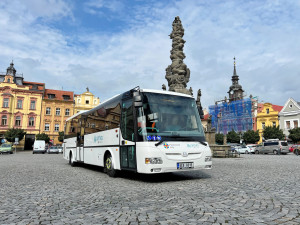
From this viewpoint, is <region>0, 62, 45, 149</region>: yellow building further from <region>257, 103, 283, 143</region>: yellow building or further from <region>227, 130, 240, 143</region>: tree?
<region>257, 103, 283, 143</region>: yellow building

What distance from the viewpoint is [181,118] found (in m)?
7.98

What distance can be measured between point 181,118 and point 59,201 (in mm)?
4305

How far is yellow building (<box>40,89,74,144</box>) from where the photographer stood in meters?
53.2

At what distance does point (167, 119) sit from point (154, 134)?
0.67 meters

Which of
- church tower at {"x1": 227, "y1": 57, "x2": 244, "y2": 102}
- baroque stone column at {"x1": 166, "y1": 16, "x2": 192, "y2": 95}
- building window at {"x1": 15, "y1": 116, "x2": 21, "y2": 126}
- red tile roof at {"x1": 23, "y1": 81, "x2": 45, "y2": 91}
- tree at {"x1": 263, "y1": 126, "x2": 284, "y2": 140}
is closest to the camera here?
Result: baroque stone column at {"x1": 166, "y1": 16, "x2": 192, "y2": 95}

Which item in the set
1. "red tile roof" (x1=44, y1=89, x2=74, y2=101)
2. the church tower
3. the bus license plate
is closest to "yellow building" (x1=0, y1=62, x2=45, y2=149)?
"red tile roof" (x1=44, y1=89, x2=74, y2=101)

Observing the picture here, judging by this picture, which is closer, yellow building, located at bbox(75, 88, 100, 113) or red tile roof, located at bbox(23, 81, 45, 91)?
red tile roof, located at bbox(23, 81, 45, 91)

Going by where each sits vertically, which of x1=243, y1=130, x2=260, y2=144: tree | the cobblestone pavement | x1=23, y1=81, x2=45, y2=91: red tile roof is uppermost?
x1=23, y1=81, x2=45, y2=91: red tile roof

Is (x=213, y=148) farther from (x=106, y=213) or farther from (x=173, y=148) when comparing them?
(x=106, y=213)

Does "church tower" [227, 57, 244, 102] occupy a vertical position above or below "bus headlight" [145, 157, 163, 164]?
above

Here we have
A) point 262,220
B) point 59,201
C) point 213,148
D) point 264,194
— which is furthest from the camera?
point 213,148

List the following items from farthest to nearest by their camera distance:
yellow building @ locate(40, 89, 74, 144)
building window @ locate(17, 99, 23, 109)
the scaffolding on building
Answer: the scaffolding on building, yellow building @ locate(40, 89, 74, 144), building window @ locate(17, 99, 23, 109)

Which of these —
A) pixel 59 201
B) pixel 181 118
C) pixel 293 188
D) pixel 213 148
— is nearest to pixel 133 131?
pixel 181 118

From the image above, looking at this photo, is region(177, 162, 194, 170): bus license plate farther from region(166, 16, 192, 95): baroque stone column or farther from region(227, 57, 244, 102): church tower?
region(227, 57, 244, 102): church tower
